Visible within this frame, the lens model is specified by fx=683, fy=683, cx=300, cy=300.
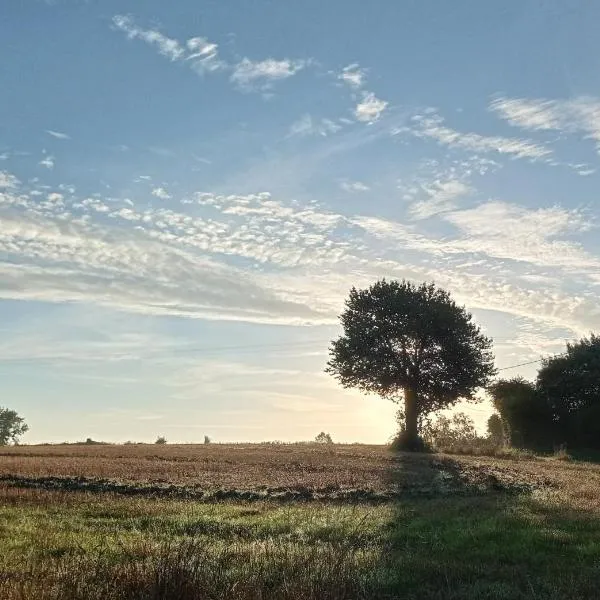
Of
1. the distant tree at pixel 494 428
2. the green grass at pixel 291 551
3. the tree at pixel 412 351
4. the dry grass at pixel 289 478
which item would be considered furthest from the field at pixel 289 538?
the distant tree at pixel 494 428

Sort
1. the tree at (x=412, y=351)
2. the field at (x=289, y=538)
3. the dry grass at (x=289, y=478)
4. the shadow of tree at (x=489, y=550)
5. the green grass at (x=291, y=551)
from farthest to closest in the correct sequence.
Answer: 1. the tree at (x=412, y=351)
2. the dry grass at (x=289, y=478)
3. the shadow of tree at (x=489, y=550)
4. the field at (x=289, y=538)
5. the green grass at (x=291, y=551)

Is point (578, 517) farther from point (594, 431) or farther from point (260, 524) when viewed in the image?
point (594, 431)

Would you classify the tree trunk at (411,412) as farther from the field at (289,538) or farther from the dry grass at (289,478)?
the field at (289,538)

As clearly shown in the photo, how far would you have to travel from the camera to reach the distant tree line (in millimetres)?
62844

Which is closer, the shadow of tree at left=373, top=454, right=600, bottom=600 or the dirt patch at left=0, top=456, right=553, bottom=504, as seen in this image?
the shadow of tree at left=373, top=454, right=600, bottom=600

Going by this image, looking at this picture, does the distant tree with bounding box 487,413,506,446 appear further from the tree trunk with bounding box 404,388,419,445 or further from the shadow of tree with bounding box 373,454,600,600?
the shadow of tree with bounding box 373,454,600,600

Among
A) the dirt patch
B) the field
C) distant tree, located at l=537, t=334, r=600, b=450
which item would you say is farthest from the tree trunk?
the field

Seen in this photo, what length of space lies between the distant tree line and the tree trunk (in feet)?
30.9

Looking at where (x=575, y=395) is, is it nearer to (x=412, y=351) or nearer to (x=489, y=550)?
(x=412, y=351)

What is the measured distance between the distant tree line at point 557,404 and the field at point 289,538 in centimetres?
3813

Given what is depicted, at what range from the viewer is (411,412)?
2515 inches

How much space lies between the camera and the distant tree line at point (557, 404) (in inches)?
2474

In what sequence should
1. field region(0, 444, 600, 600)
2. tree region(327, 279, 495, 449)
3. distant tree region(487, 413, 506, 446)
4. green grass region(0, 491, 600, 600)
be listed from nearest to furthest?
green grass region(0, 491, 600, 600), field region(0, 444, 600, 600), tree region(327, 279, 495, 449), distant tree region(487, 413, 506, 446)

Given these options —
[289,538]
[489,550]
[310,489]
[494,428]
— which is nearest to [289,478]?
[310,489]
